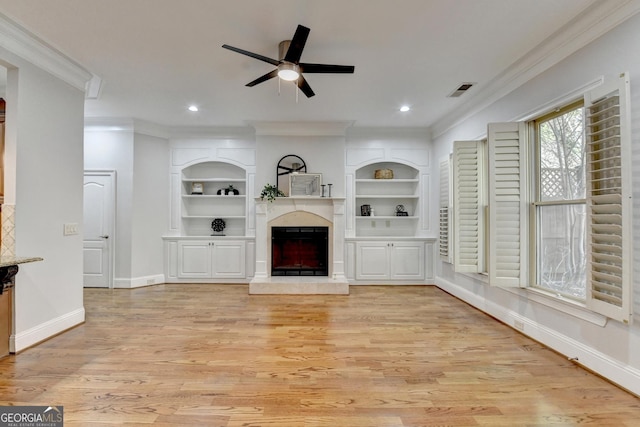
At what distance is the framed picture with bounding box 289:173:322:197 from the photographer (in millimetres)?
5414

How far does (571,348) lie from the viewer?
8.79 ft

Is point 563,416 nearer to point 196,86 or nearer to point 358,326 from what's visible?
point 358,326

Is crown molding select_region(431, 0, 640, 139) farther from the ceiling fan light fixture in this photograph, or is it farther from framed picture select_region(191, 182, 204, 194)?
framed picture select_region(191, 182, 204, 194)

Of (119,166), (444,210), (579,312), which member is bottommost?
(579,312)

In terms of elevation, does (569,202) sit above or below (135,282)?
above

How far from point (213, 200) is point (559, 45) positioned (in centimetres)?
541

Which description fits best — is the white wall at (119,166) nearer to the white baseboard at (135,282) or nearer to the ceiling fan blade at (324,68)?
the white baseboard at (135,282)

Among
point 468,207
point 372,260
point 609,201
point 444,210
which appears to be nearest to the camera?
point 609,201

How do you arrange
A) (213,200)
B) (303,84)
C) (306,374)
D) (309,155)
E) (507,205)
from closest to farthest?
1. (306,374)
2. (303,84)
3. (507,205)
4. (309,155)
5. (213,200)

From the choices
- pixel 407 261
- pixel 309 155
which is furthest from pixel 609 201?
pixel 309 155

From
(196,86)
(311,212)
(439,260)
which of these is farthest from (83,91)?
(439,260)

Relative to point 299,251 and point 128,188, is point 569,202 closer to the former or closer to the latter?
point 299,251

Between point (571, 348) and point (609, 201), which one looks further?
point (571, 348)

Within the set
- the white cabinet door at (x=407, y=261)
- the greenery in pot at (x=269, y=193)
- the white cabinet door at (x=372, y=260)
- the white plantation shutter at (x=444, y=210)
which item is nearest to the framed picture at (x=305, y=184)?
the greenery in pot at (x=269, y=193)
